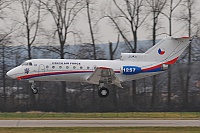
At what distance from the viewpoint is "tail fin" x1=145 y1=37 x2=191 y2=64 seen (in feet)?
173

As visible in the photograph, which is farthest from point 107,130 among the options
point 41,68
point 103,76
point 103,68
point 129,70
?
point 129,70

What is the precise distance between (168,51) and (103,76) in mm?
6859

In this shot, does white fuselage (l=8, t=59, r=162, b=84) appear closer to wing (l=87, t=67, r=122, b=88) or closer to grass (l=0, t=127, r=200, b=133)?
wing (l=87, t=67, r=122, b=88)

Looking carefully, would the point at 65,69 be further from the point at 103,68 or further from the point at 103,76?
the point at 103,68

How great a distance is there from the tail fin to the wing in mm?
4112

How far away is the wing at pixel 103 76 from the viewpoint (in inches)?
1939

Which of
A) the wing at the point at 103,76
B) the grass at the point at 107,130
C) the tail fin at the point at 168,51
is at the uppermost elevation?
the tail fin at the point at 168,51

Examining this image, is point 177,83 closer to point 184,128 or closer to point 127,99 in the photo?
point 127,99

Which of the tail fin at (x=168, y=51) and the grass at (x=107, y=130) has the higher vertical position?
the tail fin at (x=168, y=51)

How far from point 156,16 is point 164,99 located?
1165 centimetres

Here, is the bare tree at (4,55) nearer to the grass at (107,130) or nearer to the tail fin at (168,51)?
the tail fin at (168,51)

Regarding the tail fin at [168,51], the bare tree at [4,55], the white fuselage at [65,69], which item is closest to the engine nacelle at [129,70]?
the white fuselage at [65,69]

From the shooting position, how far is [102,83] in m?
51.8

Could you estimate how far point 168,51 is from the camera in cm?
5300
